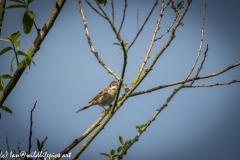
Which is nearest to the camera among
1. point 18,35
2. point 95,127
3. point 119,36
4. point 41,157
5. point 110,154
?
point 119,36

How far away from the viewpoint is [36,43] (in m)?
2.54

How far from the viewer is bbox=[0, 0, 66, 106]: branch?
97.3 inches

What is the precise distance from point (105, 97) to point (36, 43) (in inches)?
234

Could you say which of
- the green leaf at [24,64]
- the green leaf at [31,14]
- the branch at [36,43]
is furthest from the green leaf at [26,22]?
the green leaf at [24,64]

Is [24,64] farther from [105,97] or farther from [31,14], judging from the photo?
[105,97]

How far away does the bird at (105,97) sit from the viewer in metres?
8.32

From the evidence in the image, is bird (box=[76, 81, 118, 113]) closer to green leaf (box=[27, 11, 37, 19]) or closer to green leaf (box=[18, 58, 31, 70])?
green leaf (box=[27, 11, 37, 19])

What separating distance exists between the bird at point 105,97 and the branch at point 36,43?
567cm

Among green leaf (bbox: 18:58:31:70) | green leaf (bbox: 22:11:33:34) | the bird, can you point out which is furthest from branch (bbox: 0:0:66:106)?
the bird

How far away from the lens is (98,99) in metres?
8.62

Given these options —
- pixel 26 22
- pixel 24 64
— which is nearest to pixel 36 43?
pixel 24 64

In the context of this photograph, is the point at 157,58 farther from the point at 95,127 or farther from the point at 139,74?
the point at 95,127

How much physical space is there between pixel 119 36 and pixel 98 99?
6.47 m

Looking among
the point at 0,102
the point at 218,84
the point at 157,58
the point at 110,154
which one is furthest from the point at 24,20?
the point at 218,84
